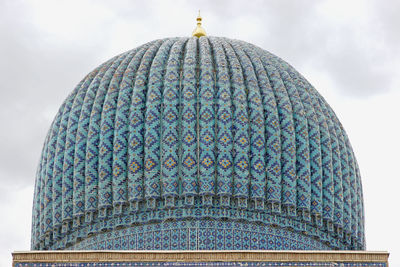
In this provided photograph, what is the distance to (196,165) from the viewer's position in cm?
1362

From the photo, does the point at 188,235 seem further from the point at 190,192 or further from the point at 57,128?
the point at 57,128

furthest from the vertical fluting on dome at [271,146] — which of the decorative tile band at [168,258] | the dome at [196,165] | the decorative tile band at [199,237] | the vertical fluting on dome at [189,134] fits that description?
the decorative tile band at [168,258]

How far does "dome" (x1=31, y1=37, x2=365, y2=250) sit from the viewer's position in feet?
44.4

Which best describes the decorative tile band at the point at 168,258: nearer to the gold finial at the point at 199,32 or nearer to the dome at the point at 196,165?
the dome at the point at 196,165

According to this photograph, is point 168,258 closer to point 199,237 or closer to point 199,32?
point 199,237

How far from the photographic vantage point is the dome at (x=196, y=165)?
1352 centimetres

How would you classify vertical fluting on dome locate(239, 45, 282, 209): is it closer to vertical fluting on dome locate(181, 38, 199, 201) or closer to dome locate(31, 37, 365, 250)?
dome locate(31, 37, 365, 250)

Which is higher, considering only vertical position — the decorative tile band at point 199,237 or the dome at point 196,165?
the dome at point 196,165

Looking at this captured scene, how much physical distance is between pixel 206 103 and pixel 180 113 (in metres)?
0.33

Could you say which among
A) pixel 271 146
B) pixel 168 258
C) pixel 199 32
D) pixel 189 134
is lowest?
pixel 168 258

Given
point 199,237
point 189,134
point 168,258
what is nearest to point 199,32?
point 189,134

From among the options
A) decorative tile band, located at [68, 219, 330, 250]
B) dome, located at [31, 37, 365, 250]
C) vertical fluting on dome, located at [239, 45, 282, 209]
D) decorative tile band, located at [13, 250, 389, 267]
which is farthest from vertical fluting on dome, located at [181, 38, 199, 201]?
decorative tile band, located at [13, 250, 389, 267]

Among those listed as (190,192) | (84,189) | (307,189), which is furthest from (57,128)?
(307,189)

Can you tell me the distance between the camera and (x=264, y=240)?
1351 centimetres
